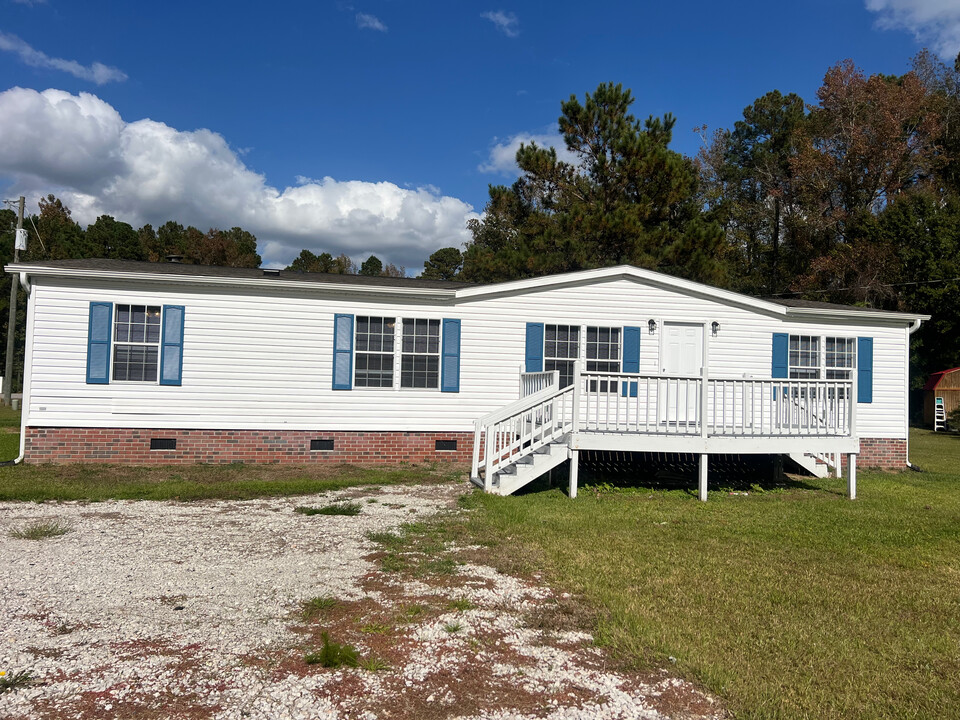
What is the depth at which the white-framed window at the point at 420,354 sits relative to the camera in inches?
458

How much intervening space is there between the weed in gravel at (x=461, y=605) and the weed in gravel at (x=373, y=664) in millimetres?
866

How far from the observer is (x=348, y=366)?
11.4m

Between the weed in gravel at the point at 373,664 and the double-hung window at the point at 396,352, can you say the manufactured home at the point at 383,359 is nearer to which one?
the double-hung window at the point at 396,352

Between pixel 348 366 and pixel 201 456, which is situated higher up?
pixel 348 366

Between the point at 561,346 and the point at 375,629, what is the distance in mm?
8561

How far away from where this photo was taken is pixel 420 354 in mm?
11641

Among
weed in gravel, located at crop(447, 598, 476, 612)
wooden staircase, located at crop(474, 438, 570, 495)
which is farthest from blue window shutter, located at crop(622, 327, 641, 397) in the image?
weed in gravel, located at crop(447, 598, 476, 612)

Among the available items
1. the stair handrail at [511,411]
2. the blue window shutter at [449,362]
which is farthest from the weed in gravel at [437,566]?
the blue window shutter at [449,362]

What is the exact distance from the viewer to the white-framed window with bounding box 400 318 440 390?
11.6m

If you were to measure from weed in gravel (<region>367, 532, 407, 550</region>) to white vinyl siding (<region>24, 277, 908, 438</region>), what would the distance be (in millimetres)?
A: 5283

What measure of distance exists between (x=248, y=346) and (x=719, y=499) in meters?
7.63

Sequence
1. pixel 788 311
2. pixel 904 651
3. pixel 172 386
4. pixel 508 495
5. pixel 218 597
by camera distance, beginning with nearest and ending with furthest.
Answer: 1. pixel 904 651
2. pixel 218 597
3. pixel 508 495
4. pixel 172 386
5. pixel 788 311

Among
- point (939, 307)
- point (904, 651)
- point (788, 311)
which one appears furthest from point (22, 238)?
point (939, 307)

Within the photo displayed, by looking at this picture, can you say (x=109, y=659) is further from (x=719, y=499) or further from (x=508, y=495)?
(x=719, y=499)
